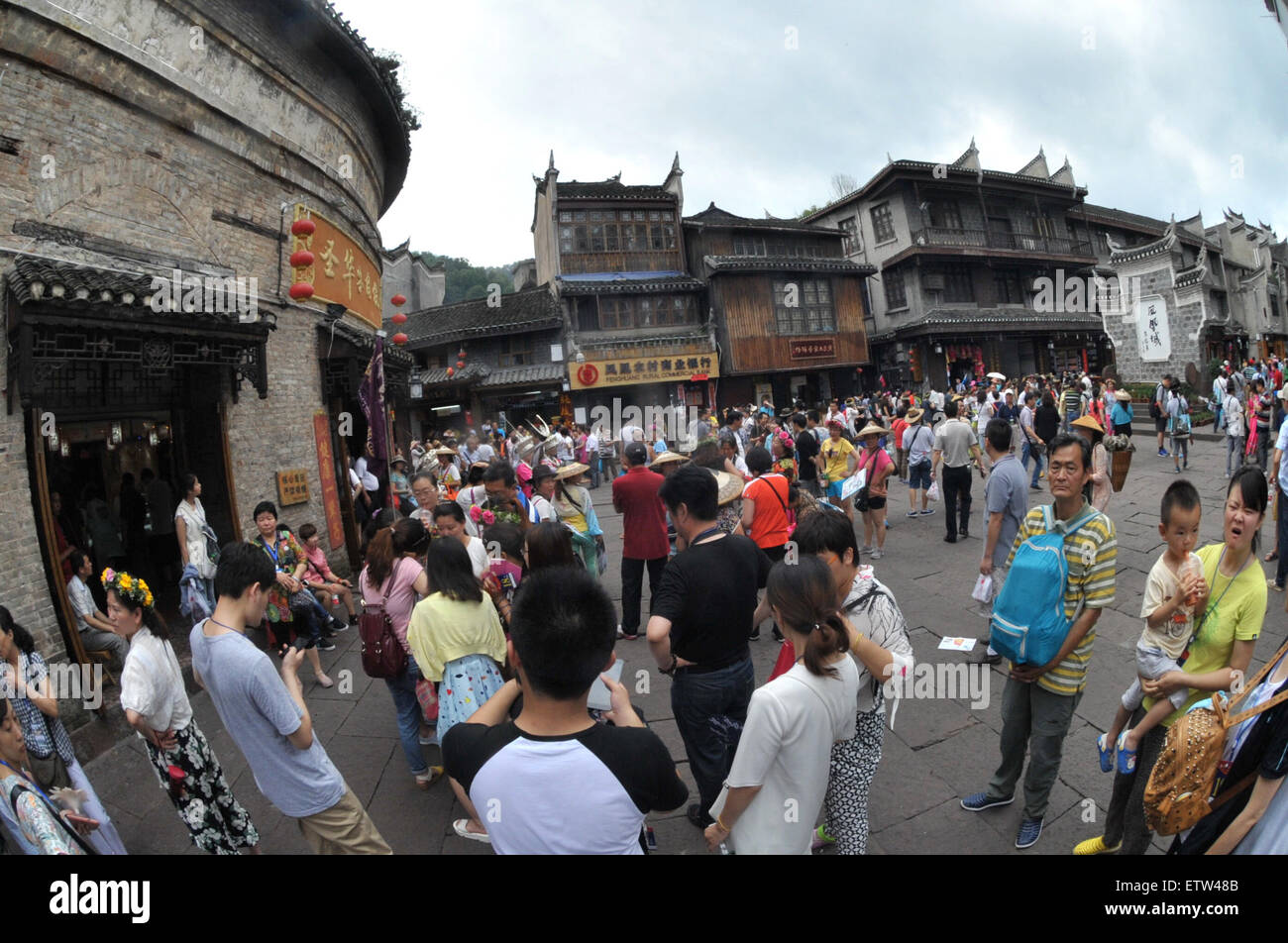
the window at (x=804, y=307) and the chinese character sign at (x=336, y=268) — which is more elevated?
the window at (x=804, y=307)

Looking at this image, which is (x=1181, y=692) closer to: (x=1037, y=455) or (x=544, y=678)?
(x=544, y=678)

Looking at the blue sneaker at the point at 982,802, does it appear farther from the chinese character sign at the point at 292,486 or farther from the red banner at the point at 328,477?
the red banner at the point at 328,477

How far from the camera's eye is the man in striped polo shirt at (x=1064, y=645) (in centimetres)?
294

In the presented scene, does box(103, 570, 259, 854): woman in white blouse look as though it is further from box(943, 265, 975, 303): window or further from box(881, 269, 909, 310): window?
box(943, 265, 975, 303): window

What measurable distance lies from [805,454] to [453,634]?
7.22 m

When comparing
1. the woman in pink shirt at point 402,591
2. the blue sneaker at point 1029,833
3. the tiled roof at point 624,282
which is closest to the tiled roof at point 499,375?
the tiled roof at point 624,282

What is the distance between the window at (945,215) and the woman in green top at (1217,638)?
28692mm

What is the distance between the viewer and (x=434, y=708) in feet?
12.6

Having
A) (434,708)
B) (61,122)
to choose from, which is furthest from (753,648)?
(61,122)

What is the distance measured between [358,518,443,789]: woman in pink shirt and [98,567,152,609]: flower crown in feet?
3.66

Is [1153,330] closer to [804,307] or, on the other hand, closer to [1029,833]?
[804,307]

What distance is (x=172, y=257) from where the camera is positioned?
691 cm
